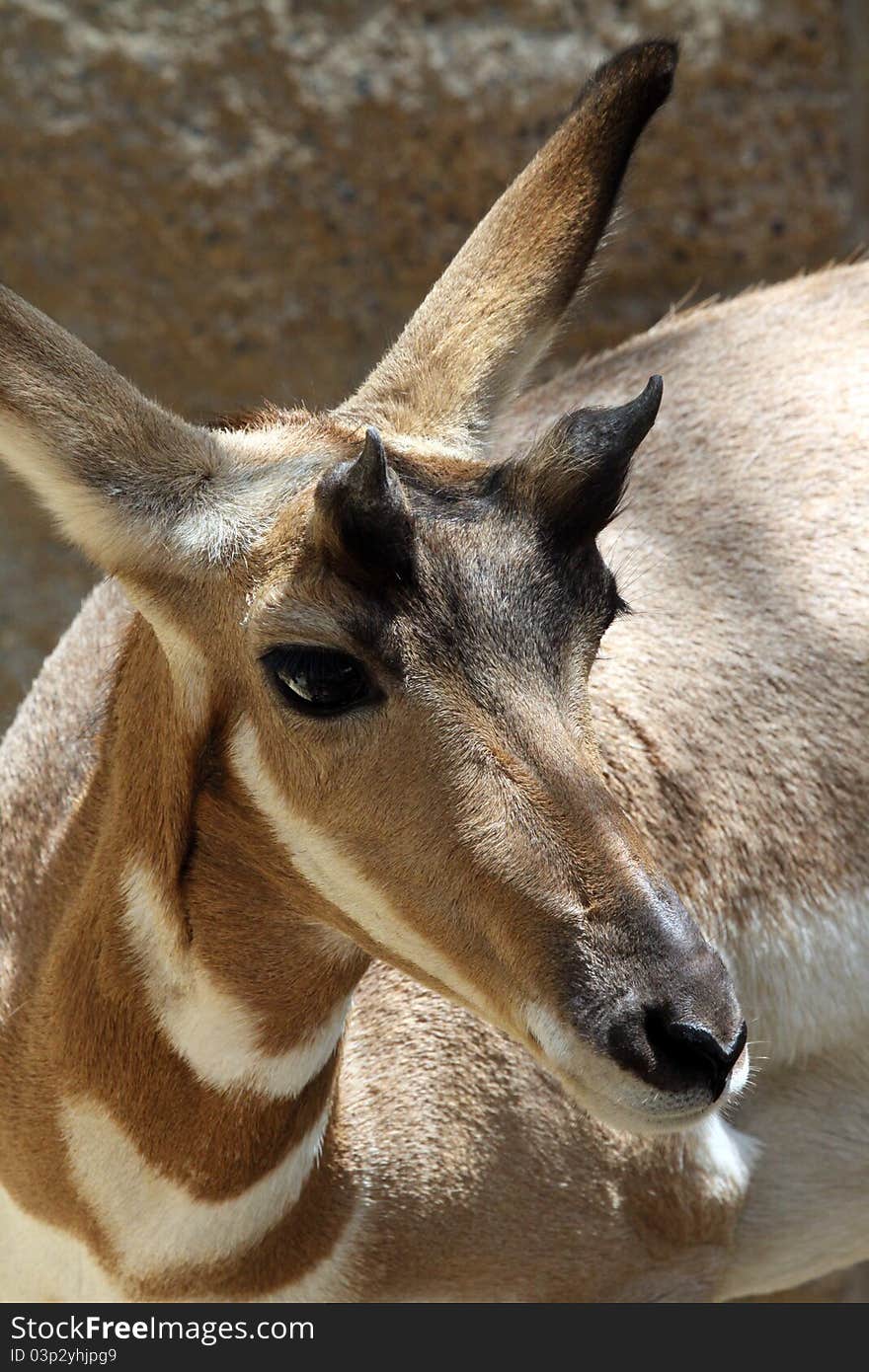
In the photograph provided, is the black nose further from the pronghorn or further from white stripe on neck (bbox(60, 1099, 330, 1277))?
white stripe on neck (bbox(60, 1099, 330, 1277))

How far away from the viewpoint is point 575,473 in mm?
2896

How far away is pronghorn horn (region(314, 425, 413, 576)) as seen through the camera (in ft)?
8.75

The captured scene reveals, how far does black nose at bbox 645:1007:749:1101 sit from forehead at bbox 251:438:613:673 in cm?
62

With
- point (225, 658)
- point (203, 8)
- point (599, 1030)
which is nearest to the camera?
point (599, 1030)

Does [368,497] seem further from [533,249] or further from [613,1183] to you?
[613,1183]

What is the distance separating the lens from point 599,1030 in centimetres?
259

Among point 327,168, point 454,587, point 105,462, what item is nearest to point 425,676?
point 454,587

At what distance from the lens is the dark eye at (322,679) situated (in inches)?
108

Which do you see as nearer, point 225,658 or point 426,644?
point 426,644

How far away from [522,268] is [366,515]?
1.08m

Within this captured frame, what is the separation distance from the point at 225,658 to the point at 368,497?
16.9 inches

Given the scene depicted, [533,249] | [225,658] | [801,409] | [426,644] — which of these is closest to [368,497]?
[426,644]

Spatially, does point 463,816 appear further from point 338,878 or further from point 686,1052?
point 686,1052

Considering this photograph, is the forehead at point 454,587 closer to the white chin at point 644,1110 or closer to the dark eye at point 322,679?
the dark eye at point 322,679
